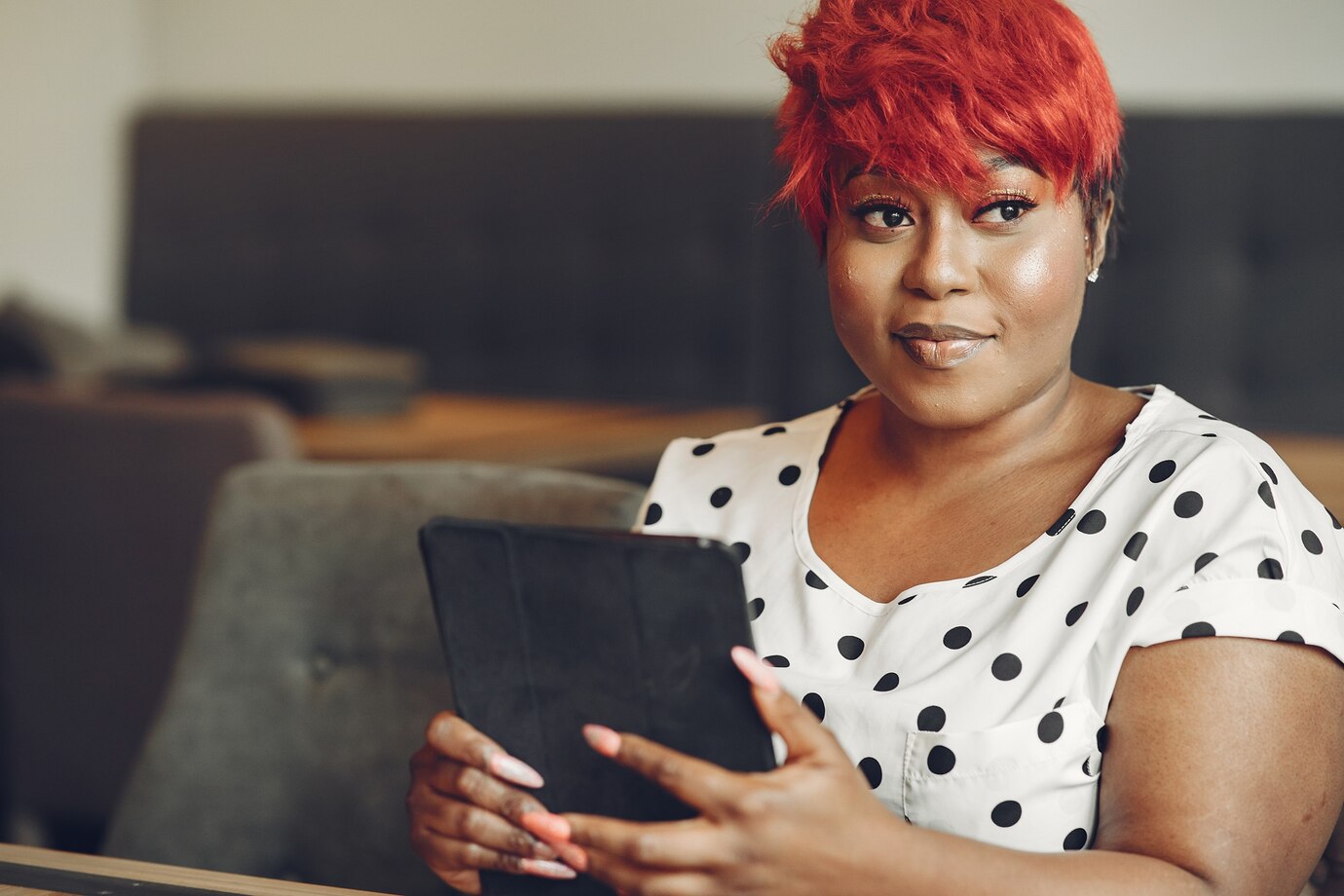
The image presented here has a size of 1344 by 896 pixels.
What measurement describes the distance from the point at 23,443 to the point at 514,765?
1.35m

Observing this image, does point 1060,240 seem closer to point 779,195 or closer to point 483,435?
point 779,195

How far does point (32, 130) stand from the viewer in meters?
3.37

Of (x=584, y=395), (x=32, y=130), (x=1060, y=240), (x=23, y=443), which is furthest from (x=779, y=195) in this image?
(x=32, y=130)

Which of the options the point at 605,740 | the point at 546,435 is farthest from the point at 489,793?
the point at 546,435

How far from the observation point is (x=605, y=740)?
2.60ft

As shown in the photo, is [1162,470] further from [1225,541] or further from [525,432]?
[525,432]

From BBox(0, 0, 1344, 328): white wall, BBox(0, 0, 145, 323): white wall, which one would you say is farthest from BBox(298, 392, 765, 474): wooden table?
BBox(0, 0, 145, 323): white wall

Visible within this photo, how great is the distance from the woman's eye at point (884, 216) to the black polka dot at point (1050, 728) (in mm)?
346

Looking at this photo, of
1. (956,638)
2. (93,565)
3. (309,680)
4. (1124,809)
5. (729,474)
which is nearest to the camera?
(1124,809)

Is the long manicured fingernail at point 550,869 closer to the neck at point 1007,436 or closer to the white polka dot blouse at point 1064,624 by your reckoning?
the white polka dot blouse at point 1064,624

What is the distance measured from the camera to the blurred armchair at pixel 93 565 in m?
1.88

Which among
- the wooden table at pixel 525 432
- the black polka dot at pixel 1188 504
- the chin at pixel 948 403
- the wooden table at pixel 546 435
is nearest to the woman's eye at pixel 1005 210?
the chin at pixel 948 403

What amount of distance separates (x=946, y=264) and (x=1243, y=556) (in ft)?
0.87

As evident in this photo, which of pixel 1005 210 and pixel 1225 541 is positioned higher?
pixel 1005 210
